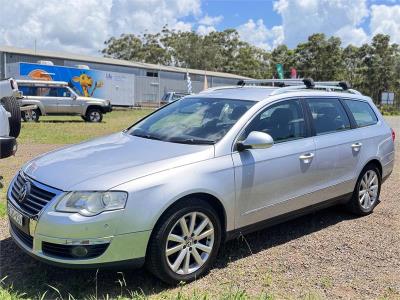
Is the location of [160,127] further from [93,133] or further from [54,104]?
[54,104]

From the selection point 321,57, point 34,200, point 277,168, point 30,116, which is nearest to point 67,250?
point 34,200

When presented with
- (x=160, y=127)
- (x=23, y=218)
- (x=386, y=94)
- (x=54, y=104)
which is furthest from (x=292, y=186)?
(x=386, y=94)

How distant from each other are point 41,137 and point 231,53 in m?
66.7

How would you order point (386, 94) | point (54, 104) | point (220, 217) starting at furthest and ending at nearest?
1. point (386, 94)
2. point (54, 104)
3. point (220, 217)

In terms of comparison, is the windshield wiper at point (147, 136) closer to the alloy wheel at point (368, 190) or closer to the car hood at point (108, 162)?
the car hood at point (108, 162)

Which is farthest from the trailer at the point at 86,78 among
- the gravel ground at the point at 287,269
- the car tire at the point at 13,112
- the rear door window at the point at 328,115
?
the rear door window at the point at 328,115

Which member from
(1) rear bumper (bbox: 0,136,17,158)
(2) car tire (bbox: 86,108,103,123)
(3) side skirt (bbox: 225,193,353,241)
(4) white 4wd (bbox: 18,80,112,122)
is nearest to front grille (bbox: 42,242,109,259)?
(3) side skirt (bbox: 225,193,353,241)

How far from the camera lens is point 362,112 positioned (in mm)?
5969

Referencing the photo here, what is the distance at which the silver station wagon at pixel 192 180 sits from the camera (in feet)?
11.0

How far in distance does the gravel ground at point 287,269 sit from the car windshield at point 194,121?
114 centimetres

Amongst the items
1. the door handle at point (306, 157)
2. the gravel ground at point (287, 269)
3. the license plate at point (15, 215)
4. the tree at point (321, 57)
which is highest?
the tree at point (321, 57)

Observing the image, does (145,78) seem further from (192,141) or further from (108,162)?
(108,162)

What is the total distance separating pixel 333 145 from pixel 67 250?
10.2 feet

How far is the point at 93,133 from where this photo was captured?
52.8 ft
